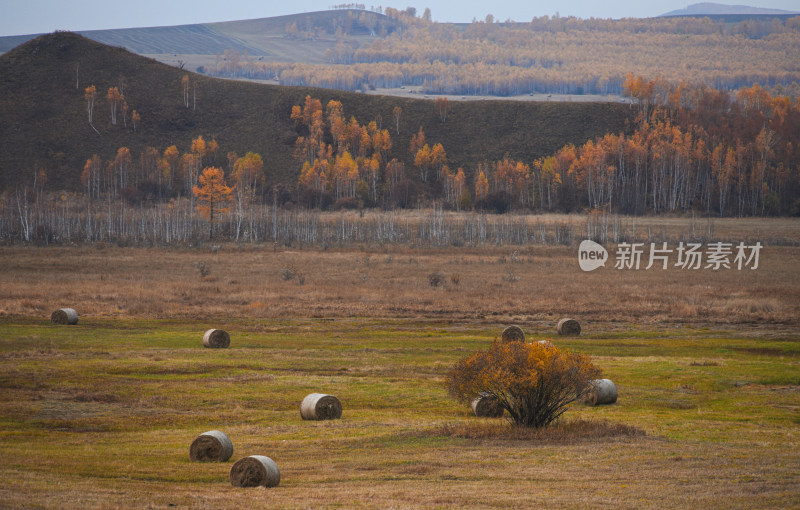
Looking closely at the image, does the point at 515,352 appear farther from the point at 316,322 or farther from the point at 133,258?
the point at 133,258

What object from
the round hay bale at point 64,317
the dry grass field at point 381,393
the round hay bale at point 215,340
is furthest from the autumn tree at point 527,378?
the round hay bale at point 64,317

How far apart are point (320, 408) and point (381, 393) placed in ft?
15.3

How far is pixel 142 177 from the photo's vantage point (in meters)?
163

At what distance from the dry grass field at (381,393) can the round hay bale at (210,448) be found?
0.46 meters

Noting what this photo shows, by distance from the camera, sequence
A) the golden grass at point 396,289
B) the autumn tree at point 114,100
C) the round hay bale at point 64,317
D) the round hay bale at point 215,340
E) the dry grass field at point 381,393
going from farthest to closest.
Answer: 1. the autumn tree at point 114,100
2. the golden grass at point 396,289
3. the round hay bale at point 64,317
4. the round hay bale at point 215,340
5. the dry grass field at point 381,393

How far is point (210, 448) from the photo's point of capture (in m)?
16.5

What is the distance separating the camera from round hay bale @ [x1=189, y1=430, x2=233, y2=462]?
645 inches

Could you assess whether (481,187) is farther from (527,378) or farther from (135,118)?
(527,378)

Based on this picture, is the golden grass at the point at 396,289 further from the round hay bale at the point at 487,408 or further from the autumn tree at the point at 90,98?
the autumn tree at the point at 90,98

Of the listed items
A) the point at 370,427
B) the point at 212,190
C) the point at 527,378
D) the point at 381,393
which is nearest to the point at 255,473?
the point at 370,427

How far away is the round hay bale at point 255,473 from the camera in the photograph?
46.1 feet

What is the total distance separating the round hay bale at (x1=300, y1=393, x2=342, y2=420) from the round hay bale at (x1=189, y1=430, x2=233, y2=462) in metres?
5.30

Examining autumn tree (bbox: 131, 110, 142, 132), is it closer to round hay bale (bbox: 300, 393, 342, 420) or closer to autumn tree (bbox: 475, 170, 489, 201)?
autumn tree (bbox: 475, 170, 489, 201)

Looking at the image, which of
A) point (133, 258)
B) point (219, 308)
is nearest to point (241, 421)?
point (219, 308)
